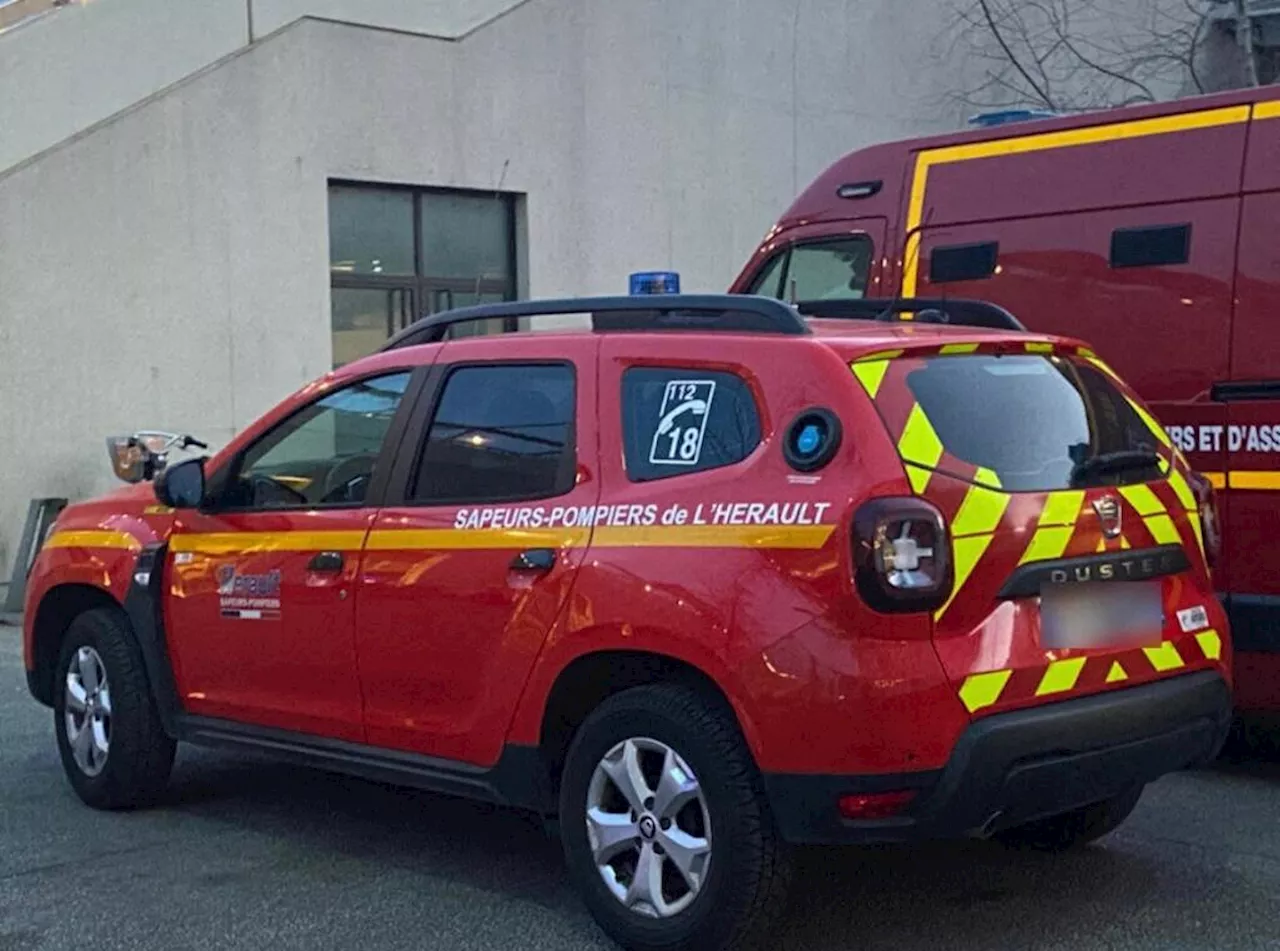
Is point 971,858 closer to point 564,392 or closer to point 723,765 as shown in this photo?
point 723,765

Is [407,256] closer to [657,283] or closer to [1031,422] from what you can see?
[657,283]

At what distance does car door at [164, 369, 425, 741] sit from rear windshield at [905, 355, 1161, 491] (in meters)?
1.87

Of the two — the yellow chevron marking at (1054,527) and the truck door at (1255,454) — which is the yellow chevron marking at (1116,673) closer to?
the yellow chevron marking at (1054,527)

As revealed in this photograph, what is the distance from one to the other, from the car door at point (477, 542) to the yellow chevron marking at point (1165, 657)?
1587 millimetres

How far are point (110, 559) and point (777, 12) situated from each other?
37.6 feet

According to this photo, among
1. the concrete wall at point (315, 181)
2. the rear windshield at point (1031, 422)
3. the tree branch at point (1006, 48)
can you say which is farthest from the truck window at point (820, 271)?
the tree branch at point (1006, 48)

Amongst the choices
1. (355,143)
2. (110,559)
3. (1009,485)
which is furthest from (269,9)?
(1009,485)

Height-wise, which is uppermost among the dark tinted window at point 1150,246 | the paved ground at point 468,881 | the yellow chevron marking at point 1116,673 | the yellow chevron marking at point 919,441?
the dark tinted window at point 1150,246

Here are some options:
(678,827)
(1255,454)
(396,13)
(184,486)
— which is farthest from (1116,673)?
(396,13)

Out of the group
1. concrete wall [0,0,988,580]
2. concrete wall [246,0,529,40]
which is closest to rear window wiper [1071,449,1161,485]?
concrete wall [0,0,988,580]

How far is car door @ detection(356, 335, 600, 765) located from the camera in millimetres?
4949

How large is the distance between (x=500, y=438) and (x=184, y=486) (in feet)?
4.75

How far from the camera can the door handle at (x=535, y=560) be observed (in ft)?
16.0

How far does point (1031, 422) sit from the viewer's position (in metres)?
4.73
